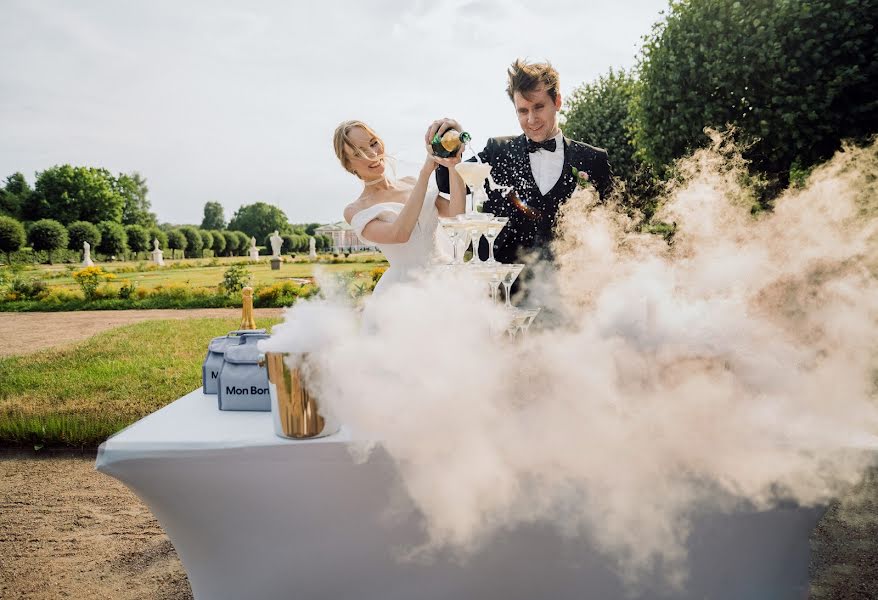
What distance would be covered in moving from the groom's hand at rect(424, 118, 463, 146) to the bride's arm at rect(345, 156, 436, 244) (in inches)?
3.2

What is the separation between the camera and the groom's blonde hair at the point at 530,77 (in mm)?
2271

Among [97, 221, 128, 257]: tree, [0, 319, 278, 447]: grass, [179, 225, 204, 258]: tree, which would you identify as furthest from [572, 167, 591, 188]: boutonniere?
[179, 225, 204, 258]: tree

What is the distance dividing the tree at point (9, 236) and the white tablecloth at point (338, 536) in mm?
41927

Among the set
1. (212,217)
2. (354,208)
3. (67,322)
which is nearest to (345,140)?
(354,208)

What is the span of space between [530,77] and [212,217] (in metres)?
89.4

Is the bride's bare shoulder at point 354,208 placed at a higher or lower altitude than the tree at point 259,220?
lower

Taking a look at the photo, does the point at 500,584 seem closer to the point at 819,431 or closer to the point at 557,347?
the point at 557,347

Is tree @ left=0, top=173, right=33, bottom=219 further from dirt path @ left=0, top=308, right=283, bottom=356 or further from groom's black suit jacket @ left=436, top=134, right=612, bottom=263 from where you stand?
groom's black suit jacket @ left=436, top=134, right=612, bottom=263

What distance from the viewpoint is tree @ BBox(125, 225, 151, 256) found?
1854 inches

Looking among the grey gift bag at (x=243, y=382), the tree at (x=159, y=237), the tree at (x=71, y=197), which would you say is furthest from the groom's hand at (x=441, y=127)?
the tree at (x=71, y=197)

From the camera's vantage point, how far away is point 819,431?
175cm

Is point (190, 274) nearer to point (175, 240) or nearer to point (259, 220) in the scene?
point (175, 240)

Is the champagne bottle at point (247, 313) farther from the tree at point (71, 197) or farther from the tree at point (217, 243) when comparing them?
the tree at point (71, 197)

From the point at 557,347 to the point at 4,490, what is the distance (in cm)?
404
